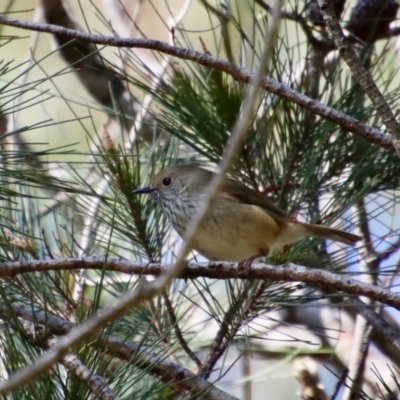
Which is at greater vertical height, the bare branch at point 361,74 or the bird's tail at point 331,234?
the bird's tail at point 331,234

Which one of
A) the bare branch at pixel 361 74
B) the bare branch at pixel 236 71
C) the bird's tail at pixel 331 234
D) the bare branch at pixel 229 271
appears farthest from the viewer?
the bird's tail at pixel 331 234

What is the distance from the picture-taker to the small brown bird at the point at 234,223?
2.75m

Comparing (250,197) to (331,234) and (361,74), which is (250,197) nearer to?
(331,234)

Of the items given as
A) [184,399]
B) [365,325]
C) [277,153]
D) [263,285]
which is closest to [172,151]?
[277,153]

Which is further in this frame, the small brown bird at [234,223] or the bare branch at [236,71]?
the small brown bird at [234,223]

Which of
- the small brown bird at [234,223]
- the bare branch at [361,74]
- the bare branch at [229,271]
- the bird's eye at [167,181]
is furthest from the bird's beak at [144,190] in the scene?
the bare branch at [361,74]

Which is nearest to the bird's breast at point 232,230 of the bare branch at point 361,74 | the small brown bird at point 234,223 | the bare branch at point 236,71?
the small brown bird at point 234,223

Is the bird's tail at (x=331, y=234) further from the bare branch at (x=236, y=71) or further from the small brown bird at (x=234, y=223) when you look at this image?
the bare branch at (x=236, y=71)

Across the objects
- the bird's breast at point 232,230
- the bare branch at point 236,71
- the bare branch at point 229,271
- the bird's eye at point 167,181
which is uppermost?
the bird's eye at point 167,181

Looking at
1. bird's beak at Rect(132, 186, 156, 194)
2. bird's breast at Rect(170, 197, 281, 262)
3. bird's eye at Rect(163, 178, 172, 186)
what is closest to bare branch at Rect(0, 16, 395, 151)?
bird's beak at Rect(132, 186, 156, 194)

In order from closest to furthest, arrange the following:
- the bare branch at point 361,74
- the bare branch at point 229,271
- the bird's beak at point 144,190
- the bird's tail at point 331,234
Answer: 1. the bare branch at point 229,271
2. the bare branch at point 361,74
3. the bird's beak at point 144,190
4. the bird's tail at point 331,234

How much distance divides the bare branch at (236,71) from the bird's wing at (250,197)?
0.70 metres

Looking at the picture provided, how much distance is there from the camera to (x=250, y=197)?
276 cm

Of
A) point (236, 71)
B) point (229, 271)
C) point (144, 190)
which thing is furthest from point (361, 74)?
point (144, 190)
